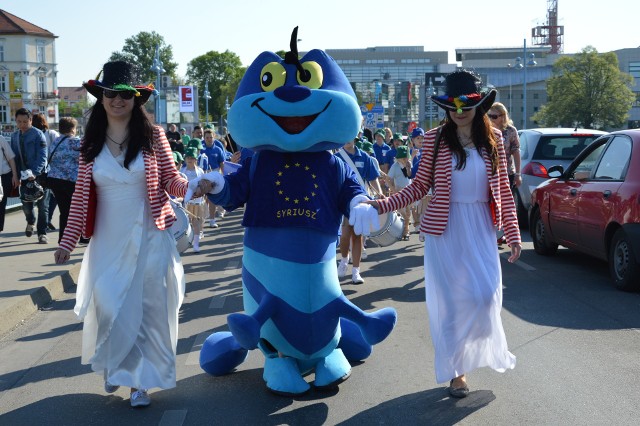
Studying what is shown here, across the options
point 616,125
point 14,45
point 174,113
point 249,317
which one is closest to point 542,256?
point 249,317

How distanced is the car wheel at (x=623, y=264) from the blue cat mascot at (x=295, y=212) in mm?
4385

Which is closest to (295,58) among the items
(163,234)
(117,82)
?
(117,82)

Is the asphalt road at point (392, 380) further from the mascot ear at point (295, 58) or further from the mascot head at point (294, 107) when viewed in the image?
the mascot ear at point (295, 58)

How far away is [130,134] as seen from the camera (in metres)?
5.80

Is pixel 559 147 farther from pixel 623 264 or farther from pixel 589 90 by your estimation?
pixel 589 90

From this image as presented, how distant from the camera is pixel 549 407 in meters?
5.56

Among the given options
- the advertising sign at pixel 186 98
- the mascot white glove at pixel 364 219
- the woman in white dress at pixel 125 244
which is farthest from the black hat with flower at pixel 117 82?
the advertising sign at pixel 186 98

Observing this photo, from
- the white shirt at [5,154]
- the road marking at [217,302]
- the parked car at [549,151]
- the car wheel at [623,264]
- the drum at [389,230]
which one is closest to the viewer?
the drum at [389,230]

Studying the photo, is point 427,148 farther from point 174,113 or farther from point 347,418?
point 174,113

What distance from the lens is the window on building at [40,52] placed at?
11357cm

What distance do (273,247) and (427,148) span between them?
4.04ft

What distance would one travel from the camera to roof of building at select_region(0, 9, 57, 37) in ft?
362

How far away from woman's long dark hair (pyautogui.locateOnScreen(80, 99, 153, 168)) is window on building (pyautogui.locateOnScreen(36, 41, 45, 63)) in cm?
11429

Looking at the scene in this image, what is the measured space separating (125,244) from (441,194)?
6.75 feet
